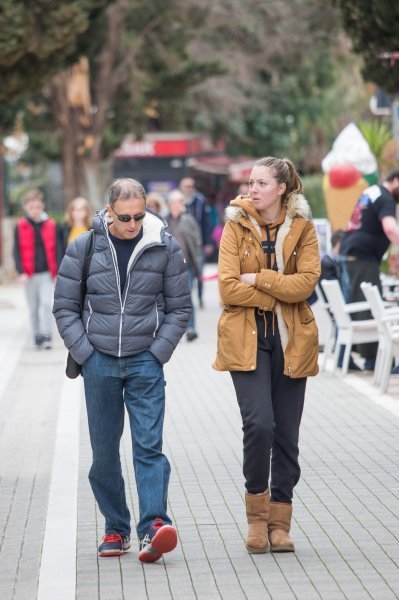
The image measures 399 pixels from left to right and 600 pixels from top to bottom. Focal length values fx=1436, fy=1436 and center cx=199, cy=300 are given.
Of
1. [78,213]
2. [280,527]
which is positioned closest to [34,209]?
[78,213]

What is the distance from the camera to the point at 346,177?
19000 mm

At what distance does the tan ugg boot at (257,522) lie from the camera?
21.4ft

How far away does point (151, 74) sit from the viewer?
3120 cm

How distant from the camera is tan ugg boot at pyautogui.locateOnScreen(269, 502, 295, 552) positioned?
21.4ft

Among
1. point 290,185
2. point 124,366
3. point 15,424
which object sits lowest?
point 15,424

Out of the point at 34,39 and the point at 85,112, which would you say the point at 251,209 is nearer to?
the point at 34,39

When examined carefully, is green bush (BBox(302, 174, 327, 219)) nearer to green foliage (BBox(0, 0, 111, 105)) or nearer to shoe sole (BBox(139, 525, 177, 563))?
green foliage (BBox(0, 0, 111, 105))

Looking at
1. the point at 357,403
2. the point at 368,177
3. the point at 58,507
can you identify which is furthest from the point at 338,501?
the point at 368,177

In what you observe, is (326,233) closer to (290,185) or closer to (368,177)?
(368,177)

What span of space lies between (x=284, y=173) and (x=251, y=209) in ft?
0.73

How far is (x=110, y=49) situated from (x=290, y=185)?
79.5 feet

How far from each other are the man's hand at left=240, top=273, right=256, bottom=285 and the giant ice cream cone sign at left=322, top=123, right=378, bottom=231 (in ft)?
40.4

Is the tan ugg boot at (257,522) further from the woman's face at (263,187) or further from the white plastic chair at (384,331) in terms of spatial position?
the white plastic chair at (384,331)

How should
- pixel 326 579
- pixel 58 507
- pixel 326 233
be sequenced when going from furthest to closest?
pixel 326 233 → pixel 58 507 → pixel 326 579
